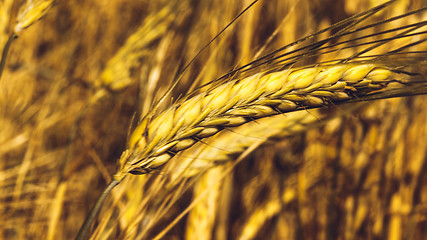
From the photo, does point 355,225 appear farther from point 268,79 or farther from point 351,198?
point 268,79

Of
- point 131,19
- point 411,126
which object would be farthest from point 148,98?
point 131,19

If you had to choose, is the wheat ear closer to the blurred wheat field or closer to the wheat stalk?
the wheat stalk

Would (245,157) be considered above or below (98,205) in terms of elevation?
below

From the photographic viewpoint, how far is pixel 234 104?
0.38 meters

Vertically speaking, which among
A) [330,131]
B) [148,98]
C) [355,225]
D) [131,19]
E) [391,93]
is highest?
[131,19]

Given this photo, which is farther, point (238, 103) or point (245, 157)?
point (245, 157)

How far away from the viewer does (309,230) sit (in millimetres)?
864

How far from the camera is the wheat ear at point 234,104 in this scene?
362 millimetres

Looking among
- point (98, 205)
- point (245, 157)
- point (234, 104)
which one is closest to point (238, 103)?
point (234, 104)

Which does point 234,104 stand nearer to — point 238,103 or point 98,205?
point 238,103

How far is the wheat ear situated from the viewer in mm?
362

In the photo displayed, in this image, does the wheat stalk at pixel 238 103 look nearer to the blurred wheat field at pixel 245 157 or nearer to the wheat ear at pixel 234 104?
the wheat ear at pixel 234 104

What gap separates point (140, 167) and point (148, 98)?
0.31 metres

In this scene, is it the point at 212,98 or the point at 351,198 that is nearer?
the point at 212,98
